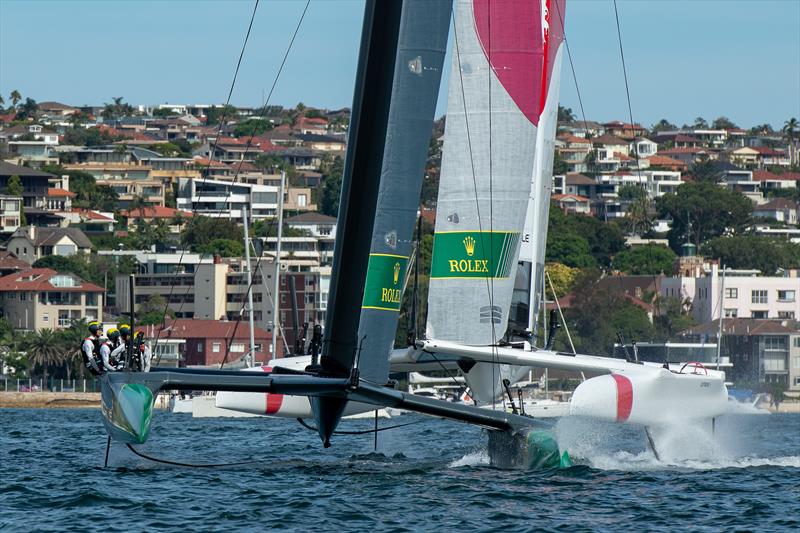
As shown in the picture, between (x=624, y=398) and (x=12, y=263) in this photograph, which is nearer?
(x=624, y=398)

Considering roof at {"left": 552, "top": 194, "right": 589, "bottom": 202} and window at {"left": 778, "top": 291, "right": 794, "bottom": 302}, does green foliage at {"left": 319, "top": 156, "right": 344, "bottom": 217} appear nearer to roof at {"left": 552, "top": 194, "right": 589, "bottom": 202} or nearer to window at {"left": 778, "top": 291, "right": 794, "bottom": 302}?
roof at {"left": 552, "top": 194, "right": 589, "bottom": 202}

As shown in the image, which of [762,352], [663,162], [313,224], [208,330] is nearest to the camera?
[208,330]

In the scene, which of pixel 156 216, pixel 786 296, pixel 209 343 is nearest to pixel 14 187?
pixel 156 216

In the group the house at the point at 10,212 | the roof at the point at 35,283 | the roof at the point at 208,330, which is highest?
the house at the point at 10,212

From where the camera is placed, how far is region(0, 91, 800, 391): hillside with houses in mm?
68625

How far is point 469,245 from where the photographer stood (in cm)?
1730

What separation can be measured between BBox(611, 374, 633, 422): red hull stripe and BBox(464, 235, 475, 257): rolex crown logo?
7.71 ft

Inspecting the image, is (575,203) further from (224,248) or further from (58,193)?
(224,248)

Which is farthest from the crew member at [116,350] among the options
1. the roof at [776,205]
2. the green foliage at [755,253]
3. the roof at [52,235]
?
the roof at [776,205]

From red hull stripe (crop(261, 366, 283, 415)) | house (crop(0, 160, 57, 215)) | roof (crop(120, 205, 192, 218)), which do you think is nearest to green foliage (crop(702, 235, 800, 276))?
roof (crop(120, 205, 192, 218))

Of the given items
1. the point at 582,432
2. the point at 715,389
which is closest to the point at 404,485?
the point at 582,432

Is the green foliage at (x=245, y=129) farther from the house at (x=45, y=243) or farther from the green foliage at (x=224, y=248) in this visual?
the green foliage at (x=224, y=248)

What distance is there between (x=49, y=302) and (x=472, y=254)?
53359mm

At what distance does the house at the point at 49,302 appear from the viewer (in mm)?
68312
